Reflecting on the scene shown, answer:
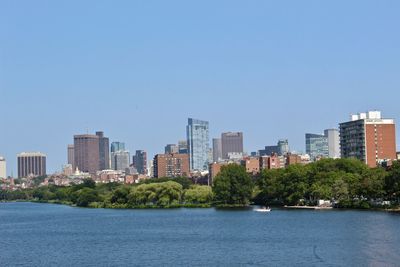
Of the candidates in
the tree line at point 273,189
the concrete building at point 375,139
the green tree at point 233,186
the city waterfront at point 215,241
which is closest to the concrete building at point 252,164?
the concrete building at point 375,139

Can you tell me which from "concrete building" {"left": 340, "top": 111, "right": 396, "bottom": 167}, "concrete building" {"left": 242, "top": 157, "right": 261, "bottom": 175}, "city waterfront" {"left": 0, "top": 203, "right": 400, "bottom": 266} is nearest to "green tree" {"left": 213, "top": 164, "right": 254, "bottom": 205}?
"city waterfront" {"left": 0, "top": 203, "right": 400, "bottom": 266}

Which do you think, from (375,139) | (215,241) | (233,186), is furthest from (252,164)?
→ (215,241)

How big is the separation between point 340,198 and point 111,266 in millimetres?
52553

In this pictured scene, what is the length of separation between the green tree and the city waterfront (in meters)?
24.5

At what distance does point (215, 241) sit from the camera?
182 feet

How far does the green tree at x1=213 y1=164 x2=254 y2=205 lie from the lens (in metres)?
106

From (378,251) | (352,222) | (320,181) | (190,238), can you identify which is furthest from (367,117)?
(378,251)

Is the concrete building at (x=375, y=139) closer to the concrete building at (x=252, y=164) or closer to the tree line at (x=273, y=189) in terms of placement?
the tree line at (x=273, y=189)

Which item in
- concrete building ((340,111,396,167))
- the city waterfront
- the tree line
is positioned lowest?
the city waterfront

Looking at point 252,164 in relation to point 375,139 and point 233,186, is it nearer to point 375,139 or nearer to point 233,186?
point 375,139

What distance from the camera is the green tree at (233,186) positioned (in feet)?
348

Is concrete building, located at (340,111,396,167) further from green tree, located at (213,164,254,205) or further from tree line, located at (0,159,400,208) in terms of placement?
green tree, located at (213,164,254,205)

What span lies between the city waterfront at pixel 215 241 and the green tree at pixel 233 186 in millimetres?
24511

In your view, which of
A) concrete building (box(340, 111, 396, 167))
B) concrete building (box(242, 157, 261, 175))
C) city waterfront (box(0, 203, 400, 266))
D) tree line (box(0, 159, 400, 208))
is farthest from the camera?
concrete building (box(242, 157, 261, 175))
